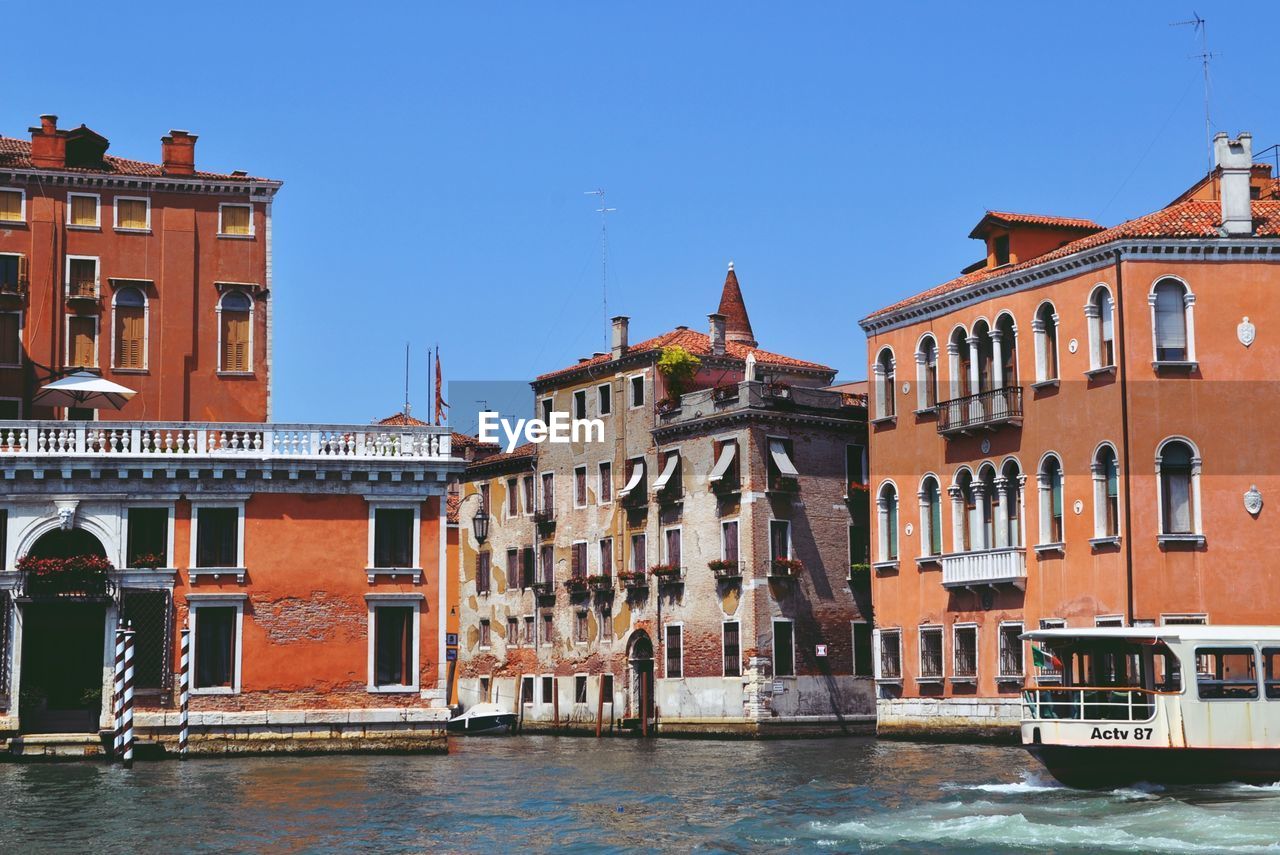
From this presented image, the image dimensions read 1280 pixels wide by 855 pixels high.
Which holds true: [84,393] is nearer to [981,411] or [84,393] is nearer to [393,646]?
[393,646]

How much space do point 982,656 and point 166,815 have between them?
20.8m

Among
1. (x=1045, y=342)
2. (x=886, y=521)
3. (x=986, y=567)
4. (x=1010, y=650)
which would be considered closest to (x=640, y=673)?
(x=886, y=521)

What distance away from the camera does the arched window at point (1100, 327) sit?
36.2 meters

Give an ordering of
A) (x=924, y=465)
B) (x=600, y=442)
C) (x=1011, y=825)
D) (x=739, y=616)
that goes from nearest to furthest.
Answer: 1. (x=1011, y=825)
2. (x=924, y=465)
3. (x=739, y=616)
4. (x=600, y=442)

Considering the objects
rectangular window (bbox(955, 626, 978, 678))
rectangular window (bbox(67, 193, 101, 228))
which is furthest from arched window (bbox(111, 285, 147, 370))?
rectangular window (bbox(955, 626, 978, 678))

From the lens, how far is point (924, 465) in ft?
136

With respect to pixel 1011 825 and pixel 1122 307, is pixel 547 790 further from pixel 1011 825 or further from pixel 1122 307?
pixel 1122 307

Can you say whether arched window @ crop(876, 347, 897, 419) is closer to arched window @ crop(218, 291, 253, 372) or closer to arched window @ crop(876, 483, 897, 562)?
arched window @ crop(876, 483, 897, 562)

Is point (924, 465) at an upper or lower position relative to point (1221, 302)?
lower

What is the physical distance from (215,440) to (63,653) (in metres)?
4.66

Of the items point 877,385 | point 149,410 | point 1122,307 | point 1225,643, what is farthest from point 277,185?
point 1225,643

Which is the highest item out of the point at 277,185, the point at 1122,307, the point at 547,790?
the point at 277,185

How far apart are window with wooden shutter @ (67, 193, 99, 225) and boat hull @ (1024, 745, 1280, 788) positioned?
23520mm

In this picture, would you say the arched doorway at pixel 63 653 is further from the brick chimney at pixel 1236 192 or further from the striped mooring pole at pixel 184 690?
the brick chimney at pixel 1236 192
